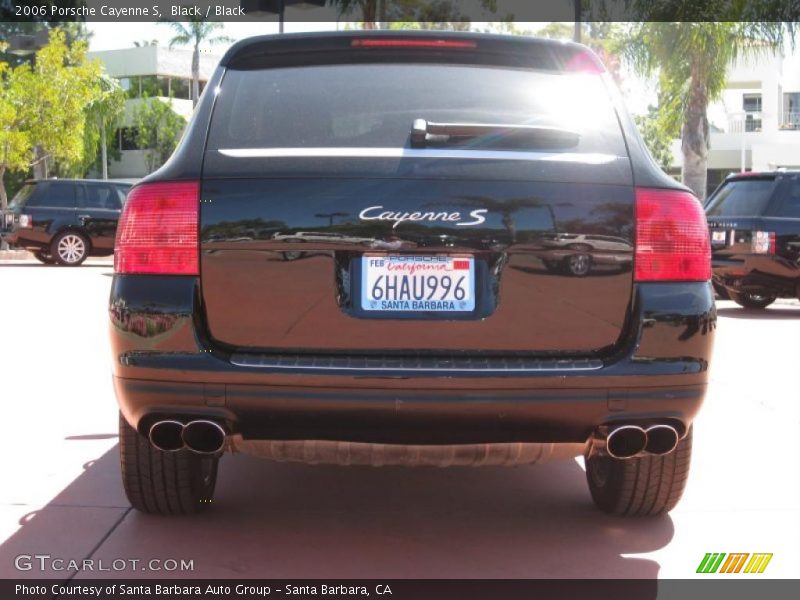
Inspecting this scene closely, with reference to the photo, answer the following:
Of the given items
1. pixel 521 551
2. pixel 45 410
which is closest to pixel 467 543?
pixel 521 551

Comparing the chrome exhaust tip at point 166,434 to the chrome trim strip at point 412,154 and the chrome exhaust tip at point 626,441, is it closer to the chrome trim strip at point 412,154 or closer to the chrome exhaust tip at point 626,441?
the chrome trim strip at point 412,154

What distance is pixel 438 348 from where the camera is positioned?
11.2 feet

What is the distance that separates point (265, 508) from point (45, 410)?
8.61 ft

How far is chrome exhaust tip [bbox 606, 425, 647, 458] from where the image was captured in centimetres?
346

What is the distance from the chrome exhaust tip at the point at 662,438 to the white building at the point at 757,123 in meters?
45.9

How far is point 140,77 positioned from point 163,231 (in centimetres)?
6087

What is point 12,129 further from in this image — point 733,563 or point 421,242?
point 733,563

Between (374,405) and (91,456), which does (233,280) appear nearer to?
(374,405)

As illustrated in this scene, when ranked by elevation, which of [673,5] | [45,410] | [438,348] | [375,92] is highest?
[673,5]

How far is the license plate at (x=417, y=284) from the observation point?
3412 millimetres

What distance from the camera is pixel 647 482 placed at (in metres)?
4.12

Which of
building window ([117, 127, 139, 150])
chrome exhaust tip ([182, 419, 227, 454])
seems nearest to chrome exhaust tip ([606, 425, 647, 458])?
chrome exhaust tip ([182, 419, 227, 454])

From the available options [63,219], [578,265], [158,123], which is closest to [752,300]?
[578,265]

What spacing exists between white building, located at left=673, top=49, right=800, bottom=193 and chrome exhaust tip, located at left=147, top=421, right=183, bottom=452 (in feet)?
152
